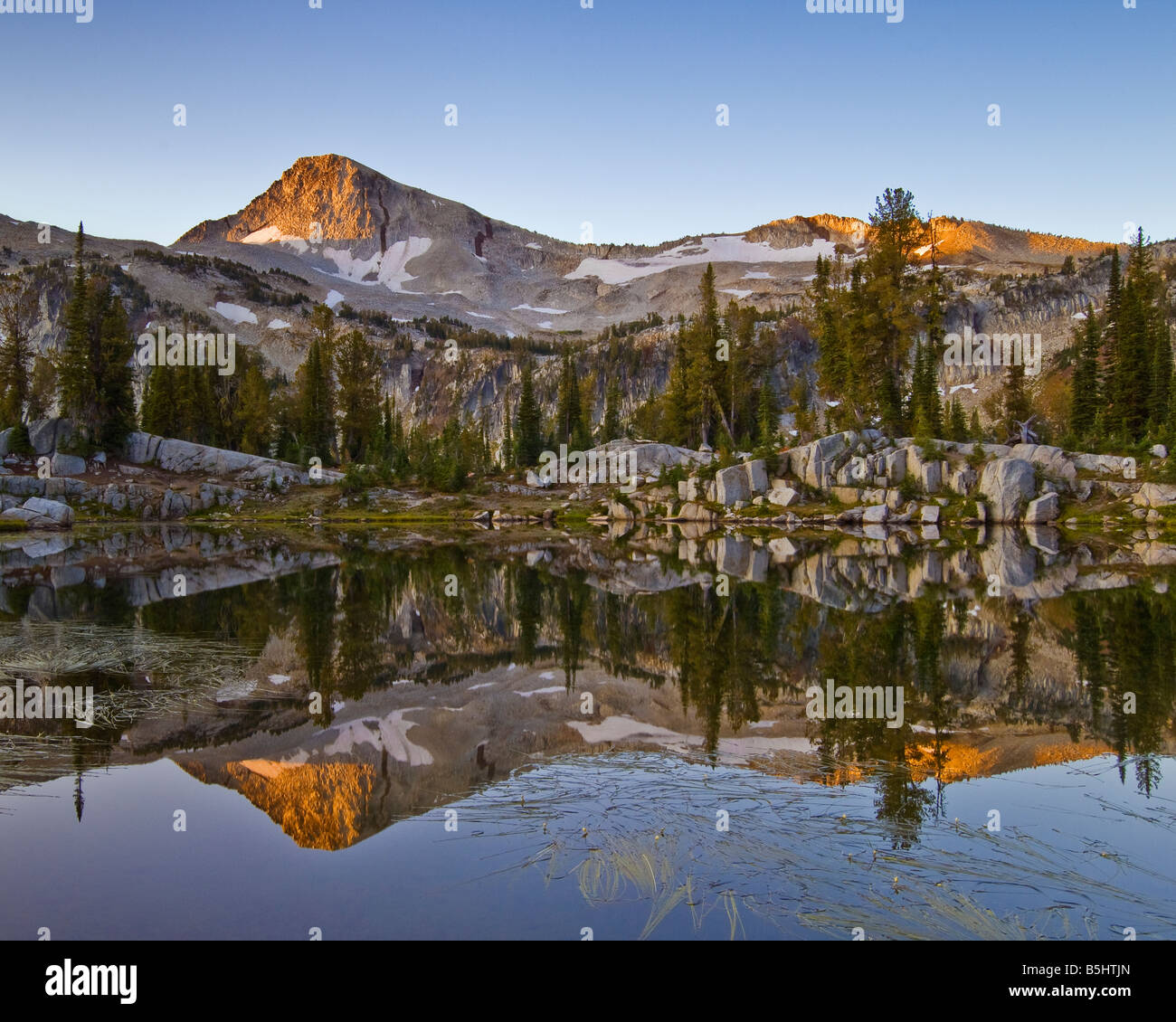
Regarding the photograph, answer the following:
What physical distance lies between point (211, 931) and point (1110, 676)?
13988 millimetres

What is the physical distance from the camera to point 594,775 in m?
9.57

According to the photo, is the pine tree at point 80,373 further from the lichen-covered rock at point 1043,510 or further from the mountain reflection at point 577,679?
the lichen-covered rock at point 1043,510

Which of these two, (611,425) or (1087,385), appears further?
(611,425)

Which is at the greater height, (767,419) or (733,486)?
(767,419)

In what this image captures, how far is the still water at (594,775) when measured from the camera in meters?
6.28

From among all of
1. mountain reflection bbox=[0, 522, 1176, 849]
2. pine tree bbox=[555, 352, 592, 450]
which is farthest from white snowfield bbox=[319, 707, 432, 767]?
pine tree bbox=[555, 352, 592, 450]

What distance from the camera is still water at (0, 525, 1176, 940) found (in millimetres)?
6281

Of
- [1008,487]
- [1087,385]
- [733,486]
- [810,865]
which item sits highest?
[1087,385]

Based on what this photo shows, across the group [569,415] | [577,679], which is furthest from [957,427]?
[577,679]

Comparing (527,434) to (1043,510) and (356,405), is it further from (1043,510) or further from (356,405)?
(1043,510)

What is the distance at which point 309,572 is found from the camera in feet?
104

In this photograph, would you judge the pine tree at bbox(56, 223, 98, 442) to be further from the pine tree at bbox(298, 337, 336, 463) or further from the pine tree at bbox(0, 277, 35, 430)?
the pine tree at bbox(298, 337, 336, 463)
